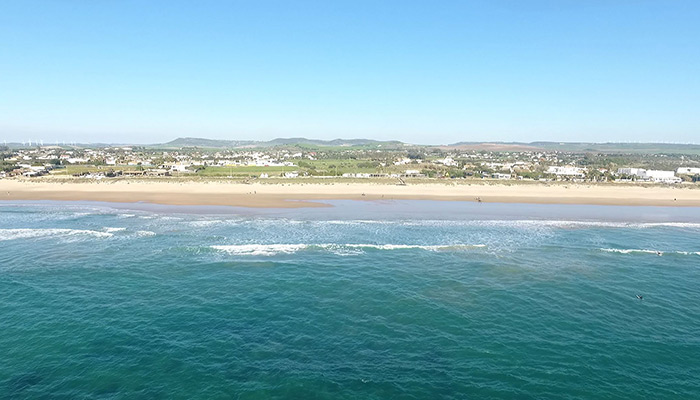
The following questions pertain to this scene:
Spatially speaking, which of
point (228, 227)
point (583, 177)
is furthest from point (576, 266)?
point (583, 177)

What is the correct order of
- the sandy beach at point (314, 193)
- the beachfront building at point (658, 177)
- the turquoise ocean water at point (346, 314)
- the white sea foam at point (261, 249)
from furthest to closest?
1. the beachfront building at point (658, 177)
2. the sandy beach at point (314, 193)
3. the white sea foam at point (261, 249)
4. the turquoise ocean water at point (346, 314)

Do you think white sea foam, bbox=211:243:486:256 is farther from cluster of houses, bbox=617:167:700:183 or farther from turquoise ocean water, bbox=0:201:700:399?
cluster of houses, bbox=617:167:700:183

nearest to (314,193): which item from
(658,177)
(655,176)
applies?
(655,176)

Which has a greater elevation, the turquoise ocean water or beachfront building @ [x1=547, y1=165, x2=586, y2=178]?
beachfront building @ [x1=547, y1=165, x2=586, y2=178]

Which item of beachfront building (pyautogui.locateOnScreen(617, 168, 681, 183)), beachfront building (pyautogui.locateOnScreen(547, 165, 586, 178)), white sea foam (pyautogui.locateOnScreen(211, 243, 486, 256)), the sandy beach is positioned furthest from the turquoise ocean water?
beachfront building (pyautogui.locateOnScreen(547, 165, 586, 178))

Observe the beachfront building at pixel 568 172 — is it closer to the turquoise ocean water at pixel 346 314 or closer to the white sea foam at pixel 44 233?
the turquoise ocean water at pixel 346 314

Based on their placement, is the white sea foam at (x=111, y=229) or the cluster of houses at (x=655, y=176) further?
the cluster of houses at (x=655, y=176)

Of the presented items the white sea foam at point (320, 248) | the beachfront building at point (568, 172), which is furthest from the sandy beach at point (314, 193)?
the white sea foam at point (320, 248)
